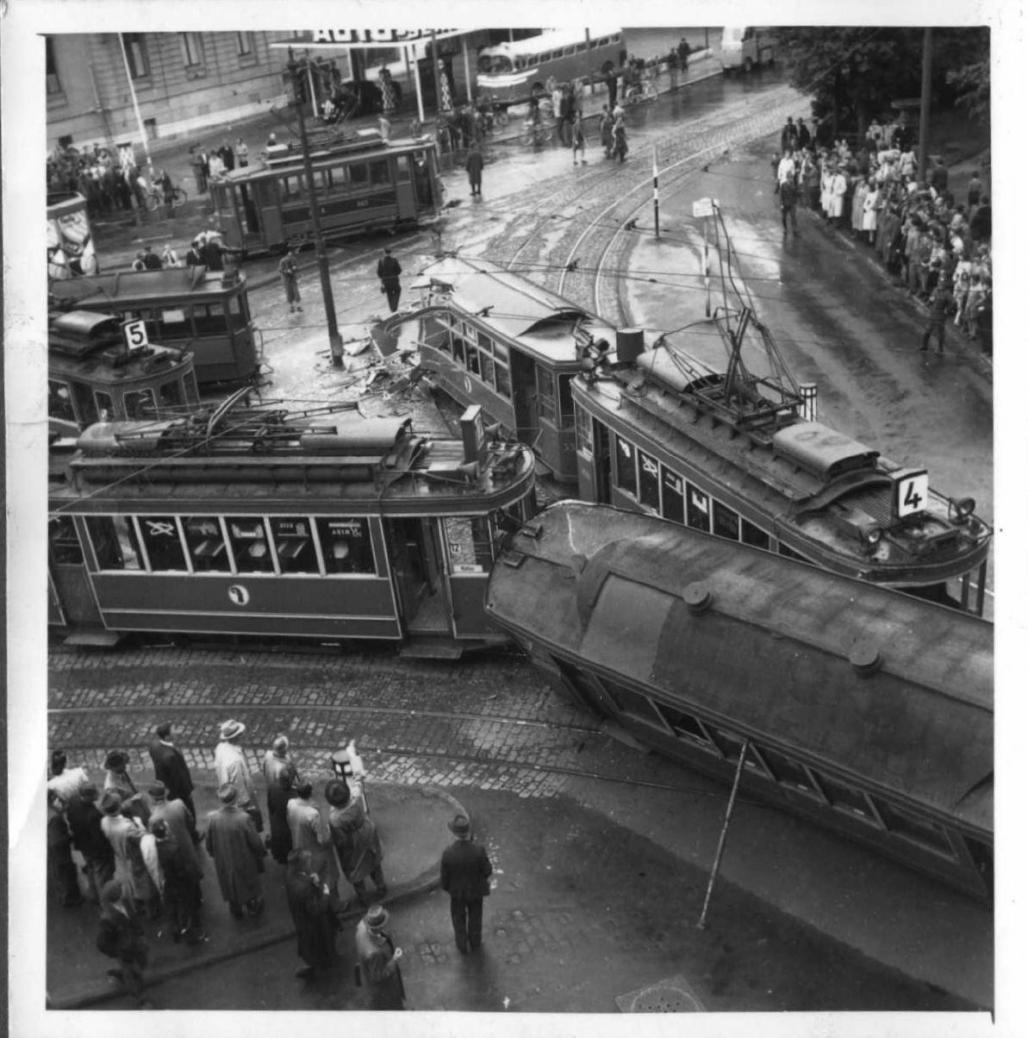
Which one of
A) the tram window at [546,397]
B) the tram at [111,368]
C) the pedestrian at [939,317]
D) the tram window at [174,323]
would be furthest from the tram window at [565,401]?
the tram window at [174,323]

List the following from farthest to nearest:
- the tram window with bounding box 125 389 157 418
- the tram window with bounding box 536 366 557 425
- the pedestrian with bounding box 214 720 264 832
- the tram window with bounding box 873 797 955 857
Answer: the tram window with bounding box 125 389 157 418 < the tram window with bounding box 536 366 557 425 < the pedestrian with bounding box 214 720 264 832 < the tram window with bounding box 873 797 955 857

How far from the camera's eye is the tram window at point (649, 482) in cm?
1686

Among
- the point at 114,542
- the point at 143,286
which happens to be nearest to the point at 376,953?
the point at 114,542

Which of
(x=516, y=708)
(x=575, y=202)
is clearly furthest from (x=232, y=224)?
(x=516, y=708)

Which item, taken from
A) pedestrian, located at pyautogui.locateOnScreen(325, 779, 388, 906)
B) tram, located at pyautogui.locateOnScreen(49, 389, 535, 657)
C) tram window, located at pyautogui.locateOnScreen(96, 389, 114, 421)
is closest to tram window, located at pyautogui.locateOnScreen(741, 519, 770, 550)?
tram, located at pyautogui.locateOnScreen(49, 389, 535, 657)

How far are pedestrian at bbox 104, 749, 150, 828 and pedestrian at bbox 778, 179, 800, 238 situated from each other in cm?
2377

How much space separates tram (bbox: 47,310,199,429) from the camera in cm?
2125

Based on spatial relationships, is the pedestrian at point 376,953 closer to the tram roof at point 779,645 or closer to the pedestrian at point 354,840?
the pedestrian at point 354,840

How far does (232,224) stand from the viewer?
34469 millimetres

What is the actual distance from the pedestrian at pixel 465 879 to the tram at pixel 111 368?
11862 millimetres

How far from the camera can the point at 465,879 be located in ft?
38.1

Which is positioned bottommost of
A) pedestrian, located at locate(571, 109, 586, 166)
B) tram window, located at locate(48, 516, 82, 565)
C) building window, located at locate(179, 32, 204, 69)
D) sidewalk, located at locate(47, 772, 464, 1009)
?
sidewalk, located at locate(47, 772, 464, 1009)

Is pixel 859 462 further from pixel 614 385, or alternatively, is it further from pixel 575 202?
pixel 575 202

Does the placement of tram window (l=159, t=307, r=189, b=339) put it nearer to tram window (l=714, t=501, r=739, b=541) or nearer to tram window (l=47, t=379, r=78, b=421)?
tram window (l=47, t=379, r=78, b=421)
